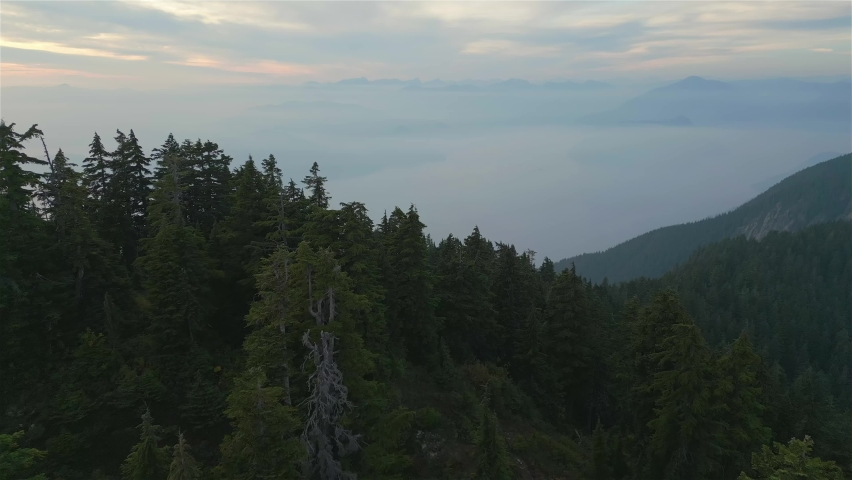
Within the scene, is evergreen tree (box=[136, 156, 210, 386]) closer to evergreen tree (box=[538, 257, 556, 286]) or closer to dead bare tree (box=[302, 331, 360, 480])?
dead bare tree (box=[302, 331, 360, 480])

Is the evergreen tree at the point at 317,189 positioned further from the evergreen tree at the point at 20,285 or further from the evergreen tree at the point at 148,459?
the evergreen tree at the point at 148,459

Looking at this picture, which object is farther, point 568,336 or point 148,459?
point 568,336

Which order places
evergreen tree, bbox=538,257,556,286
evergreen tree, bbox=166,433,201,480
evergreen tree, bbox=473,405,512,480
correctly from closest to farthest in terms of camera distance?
evergreen tree, bbox=166,433,201,480
evergreen tree, bbox=473,405,512,480
evergreen tree, bbox=538,257,556,286

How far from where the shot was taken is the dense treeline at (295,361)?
17.5 m

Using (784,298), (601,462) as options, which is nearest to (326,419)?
(601,462)

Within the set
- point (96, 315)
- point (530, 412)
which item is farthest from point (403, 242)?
point (96, 315)

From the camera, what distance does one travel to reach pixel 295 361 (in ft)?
67.6

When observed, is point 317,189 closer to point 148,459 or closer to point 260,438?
point 148,459

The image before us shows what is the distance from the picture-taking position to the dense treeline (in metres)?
17.5

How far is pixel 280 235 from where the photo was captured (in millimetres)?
27562

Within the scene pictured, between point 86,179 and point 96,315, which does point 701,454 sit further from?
point 86,179

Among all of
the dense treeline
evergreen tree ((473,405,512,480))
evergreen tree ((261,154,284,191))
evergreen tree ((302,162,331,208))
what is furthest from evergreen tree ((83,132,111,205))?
evergreen tree ((473,405,512,480))

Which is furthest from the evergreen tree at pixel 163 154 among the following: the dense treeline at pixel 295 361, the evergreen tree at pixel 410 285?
the evergreen tree at pixel 410 285

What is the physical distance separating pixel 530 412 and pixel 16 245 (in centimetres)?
3201
